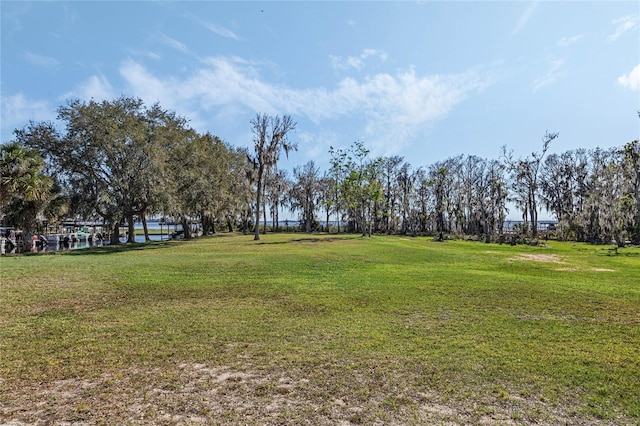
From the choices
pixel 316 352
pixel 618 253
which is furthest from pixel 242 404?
pixel 618 253

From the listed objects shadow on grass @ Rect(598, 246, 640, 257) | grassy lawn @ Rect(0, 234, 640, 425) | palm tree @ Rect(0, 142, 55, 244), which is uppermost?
palm tree @ Rect(0, 142, 55, 244)

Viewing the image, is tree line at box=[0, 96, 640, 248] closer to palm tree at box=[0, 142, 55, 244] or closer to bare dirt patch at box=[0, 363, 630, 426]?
palm tree at box=[0, 142, 55, 244]

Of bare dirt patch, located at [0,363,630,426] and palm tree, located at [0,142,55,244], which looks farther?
palm tree, located at [0,142,55,244]

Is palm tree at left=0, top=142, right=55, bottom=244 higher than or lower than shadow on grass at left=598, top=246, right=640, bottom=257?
higher

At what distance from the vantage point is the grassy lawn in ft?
12.6

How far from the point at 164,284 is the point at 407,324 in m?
7.22

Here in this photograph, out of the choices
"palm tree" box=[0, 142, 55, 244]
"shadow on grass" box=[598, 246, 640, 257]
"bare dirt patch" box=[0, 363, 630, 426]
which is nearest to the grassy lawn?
"bare dirt patch" box=[0, 363, 630, 426]

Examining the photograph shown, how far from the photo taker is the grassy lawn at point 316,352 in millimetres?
3846

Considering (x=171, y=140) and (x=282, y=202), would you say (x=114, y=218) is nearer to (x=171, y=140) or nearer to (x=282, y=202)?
(x=171, y=140)

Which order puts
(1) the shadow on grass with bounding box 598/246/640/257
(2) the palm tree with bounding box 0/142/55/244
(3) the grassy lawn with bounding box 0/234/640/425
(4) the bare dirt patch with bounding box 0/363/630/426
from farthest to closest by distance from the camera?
(1) the shadow on grass with bounding box 598/246/640/257, (2) the palm tree with bounding box 0/142/55/244, (3) the grassy lawn with bounding box 0/234/640/425, (4) the bare dirt patch with bounding box 0/363/630/426

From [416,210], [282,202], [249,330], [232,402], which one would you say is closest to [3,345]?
[249,330]

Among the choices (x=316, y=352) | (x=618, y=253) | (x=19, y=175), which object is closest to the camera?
(x=316, y=352)

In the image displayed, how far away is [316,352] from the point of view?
5.45 m

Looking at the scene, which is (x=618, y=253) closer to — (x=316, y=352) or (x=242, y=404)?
(x=316, y=352)
